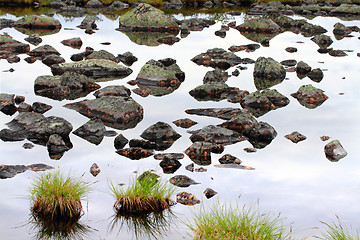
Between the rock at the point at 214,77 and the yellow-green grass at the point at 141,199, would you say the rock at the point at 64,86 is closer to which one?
the rock at the point at 214,77

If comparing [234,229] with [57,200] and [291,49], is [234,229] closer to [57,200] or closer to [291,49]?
[57,200]

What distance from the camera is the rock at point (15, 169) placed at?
486 inches

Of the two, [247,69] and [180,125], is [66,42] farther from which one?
[180,125]

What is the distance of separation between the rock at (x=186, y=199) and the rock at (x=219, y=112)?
7.03 meters

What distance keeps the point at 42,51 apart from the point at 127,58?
5221 mm

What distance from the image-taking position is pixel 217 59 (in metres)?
29.4

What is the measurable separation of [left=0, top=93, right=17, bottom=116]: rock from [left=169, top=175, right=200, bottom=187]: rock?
8.18m

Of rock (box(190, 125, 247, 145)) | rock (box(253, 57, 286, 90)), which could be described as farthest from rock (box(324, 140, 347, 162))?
rock (box(253, 57, 286, 90))

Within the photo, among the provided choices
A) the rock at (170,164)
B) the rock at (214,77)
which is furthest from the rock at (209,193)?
the rock at (214,77)

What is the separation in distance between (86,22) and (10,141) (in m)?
31.2

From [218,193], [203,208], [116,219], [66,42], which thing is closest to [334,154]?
[218,193]

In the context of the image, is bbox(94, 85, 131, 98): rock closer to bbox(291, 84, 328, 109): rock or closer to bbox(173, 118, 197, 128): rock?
bbox(173, 118, 197, 128): rock

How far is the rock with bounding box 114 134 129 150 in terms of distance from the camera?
14.9 meters

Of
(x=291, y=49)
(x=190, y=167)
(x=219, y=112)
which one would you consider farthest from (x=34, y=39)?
(x=190, y=167)
